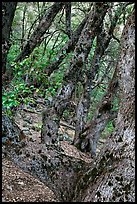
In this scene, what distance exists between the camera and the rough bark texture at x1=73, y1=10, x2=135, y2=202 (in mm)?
3779

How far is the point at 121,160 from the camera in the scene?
12.8 ft

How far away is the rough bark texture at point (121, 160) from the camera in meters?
3.78

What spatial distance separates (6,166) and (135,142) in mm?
3369

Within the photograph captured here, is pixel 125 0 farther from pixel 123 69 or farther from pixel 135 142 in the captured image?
pixel 135 142

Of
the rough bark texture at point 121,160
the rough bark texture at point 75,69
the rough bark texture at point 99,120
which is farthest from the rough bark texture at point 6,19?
the rough bark texture at point 99,120

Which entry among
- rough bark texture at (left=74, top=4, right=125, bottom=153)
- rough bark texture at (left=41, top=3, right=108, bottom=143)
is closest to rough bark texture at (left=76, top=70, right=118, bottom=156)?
rough bark texture at (left=74, top=4, right=125, bottom=153)

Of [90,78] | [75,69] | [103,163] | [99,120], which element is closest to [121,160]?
[103,163]

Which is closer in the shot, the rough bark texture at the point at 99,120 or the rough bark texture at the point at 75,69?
the rough bark texture at the point at 75,69

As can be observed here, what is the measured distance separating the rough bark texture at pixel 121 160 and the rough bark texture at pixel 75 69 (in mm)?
2465

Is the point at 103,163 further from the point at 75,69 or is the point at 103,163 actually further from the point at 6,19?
the point at 75,69

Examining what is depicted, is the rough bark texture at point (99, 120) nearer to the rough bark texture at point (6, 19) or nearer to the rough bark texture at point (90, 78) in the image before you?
the rough bark texture at point (90, 78)

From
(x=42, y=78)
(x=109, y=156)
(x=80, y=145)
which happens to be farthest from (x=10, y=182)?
(x=80, y=145)

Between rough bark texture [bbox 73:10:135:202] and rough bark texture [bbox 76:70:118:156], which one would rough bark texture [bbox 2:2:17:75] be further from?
rough bark texture [bbox 76:70:118:156]

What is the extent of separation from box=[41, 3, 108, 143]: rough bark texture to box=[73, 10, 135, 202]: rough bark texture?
8.09ft
